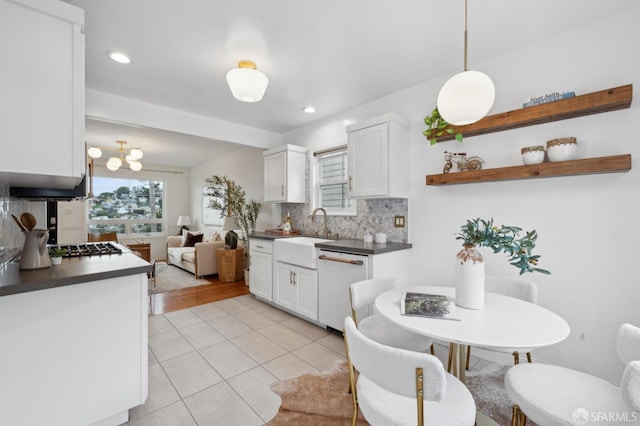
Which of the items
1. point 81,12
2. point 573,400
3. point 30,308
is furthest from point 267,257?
point 573,400

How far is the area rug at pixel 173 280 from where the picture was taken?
459 cm

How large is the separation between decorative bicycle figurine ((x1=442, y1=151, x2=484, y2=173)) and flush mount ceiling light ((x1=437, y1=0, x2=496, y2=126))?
1.16 m

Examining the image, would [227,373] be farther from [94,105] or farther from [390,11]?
[94,105]

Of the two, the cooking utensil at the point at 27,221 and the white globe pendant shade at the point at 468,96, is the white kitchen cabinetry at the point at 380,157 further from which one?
the cooking utensil at the point at 27,221

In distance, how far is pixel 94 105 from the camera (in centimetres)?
300

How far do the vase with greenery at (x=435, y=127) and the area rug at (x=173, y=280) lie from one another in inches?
171

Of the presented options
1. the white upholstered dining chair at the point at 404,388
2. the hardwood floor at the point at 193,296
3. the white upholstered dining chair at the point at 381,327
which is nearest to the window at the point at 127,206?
the hardwood floor at the point at 193,296

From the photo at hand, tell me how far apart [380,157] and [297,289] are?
1.78 meters

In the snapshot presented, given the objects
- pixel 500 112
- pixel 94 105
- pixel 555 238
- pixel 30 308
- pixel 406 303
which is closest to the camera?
pixel 30 308

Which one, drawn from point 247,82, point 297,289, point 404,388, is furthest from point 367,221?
point 404,388

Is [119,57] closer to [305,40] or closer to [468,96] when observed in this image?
[305,40]

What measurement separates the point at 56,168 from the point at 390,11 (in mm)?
2176

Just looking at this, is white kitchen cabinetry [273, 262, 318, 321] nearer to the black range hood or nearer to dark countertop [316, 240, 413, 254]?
dark countertop [316, 240, 413, 254]

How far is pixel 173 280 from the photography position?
16.6 ft
